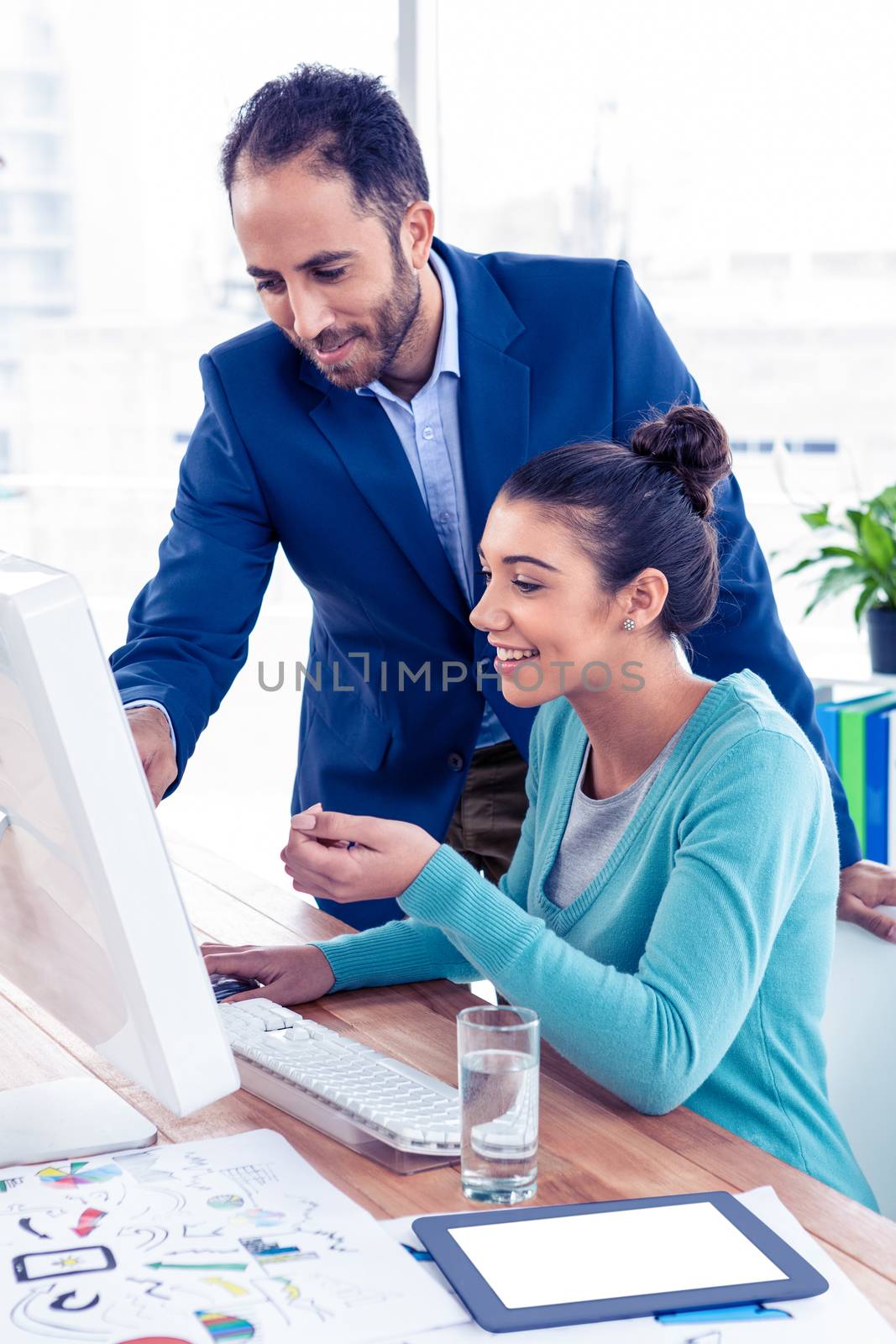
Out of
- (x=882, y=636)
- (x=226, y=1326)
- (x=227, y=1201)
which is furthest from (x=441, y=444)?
(x=882, y=636)

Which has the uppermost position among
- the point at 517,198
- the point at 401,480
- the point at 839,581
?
the point at 517,198

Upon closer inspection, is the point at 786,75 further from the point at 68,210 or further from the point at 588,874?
the point at 588,874

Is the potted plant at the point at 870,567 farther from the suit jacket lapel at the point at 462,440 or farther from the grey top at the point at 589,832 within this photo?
the grey top at the point at 589,832

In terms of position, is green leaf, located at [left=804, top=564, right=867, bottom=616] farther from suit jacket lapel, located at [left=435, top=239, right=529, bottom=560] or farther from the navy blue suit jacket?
suit jacket lapel, located at [left=435, top=239, right=529, bottom=560]

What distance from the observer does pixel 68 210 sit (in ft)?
14.5

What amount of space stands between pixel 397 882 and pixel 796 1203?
41 cm

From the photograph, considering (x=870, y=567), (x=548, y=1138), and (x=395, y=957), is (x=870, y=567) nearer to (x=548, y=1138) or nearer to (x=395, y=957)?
(x=395, y=957)

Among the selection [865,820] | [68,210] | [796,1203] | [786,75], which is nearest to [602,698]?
[796,1203]

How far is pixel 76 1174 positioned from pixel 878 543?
2.44 meters

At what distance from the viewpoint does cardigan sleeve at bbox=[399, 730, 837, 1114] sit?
1185 millimetres

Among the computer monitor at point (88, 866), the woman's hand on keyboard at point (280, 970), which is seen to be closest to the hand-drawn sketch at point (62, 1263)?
the computer monitor at point (88, 866)

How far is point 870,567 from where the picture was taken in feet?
10.2

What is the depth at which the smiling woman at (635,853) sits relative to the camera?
122 centimetres

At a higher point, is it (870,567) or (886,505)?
(886,505)
